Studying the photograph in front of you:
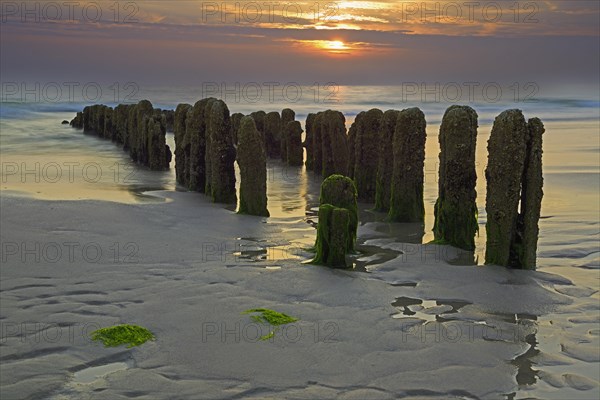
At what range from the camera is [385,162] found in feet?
38.9

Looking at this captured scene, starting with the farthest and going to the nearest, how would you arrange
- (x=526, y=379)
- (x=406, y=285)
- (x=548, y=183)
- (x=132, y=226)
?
1. (x=548, y=183)
2. (x=132, y=226)
3. (x=406, y=285)
4. (x=526, y=379)

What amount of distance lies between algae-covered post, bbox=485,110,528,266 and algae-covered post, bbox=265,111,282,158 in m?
14.2

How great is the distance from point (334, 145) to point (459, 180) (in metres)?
6.04

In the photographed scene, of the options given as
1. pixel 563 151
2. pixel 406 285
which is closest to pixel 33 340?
pixel 406 285

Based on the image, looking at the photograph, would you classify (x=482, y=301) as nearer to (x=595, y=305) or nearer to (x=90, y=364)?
(x=595, y=305)

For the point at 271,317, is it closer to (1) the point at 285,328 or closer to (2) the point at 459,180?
(1) the point at 285,328

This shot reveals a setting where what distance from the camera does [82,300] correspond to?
6.94 metres

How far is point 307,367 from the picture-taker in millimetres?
5480

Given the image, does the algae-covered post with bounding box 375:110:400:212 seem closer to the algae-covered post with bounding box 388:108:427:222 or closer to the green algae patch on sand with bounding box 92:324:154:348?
the algae-covered post with bounding box 388:108:427:222

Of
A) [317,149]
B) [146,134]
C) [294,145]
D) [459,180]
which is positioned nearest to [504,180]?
[459,180]

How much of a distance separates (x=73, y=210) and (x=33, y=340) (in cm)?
512

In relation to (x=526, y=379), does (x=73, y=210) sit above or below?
above

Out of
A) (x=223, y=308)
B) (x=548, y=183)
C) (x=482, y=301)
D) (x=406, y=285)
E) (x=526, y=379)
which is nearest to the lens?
(x=526, y=379)

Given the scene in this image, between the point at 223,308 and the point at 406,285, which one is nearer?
the point at 223,308
